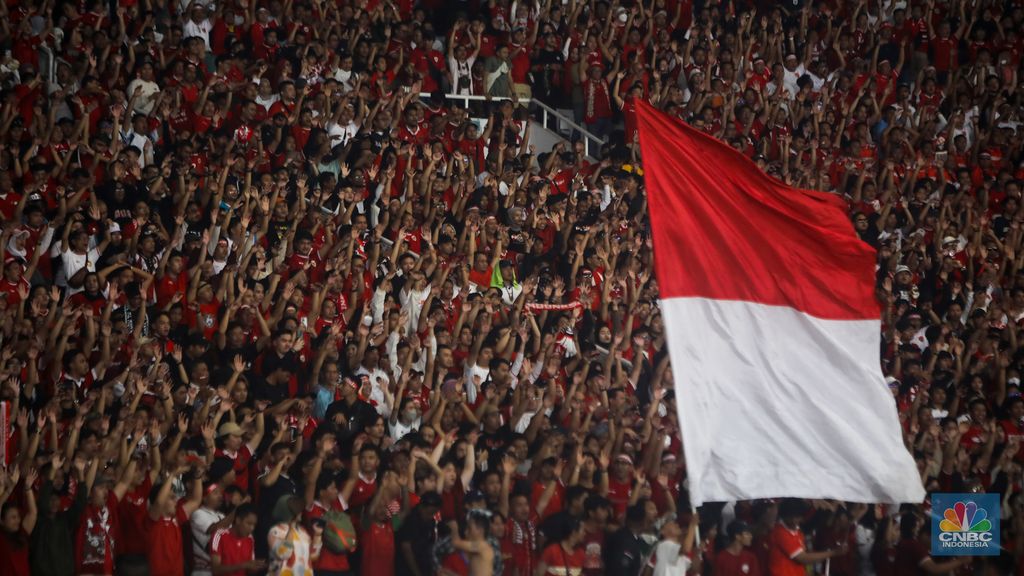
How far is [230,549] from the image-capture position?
351 inches

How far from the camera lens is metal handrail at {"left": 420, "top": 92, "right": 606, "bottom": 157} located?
14.7 meters

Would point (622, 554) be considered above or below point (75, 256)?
below

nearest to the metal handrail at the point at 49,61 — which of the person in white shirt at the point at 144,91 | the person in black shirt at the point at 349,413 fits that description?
the person in white shirt at the point at 144,91

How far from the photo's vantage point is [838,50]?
16.8 meters

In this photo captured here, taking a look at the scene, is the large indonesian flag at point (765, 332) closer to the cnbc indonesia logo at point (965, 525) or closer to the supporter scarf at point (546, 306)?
the cnbc indonesia logo at point (965, 525)

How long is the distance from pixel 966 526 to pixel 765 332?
389 cm

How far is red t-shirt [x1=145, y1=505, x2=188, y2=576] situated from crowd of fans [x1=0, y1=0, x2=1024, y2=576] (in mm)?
21

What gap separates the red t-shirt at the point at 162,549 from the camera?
28.8 ft

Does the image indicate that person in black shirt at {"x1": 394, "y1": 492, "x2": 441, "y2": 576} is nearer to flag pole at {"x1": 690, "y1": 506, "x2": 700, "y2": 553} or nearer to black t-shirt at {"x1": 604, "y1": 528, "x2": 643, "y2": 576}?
black t-shirt at {"x1": 604, "y1": 528, "x2": 643, "y2": 576}

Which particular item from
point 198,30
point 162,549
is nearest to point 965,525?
point 162,549

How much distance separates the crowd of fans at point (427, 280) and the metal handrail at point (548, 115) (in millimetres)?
152

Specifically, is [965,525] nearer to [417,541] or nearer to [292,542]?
[417,541]

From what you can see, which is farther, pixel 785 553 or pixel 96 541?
pixel 785 553

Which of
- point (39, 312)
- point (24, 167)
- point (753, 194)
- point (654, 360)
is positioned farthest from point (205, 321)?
point (753, 194)
